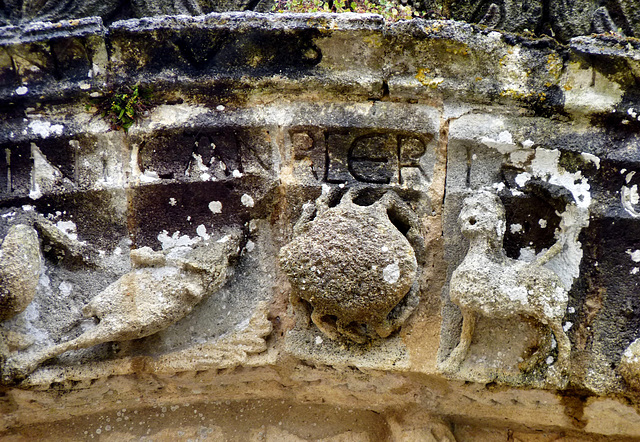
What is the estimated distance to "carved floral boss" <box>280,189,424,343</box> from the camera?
1.80 metres

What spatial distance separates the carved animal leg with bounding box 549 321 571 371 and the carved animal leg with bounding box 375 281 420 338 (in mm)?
426

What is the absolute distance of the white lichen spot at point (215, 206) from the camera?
6.64 feet

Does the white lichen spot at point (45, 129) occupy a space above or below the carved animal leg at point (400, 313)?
above

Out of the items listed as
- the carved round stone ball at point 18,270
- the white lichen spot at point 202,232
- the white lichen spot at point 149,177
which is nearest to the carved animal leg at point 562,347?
the white lichen spot at point 202,232

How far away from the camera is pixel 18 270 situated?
6.27 ft

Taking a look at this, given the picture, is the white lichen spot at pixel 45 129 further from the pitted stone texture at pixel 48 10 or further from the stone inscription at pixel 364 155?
the stone inscription at pixel 364 155

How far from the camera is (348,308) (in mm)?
1826

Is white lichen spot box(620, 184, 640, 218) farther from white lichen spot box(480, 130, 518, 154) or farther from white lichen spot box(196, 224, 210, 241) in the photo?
white lichen spot box(196, 224, 210, 241)

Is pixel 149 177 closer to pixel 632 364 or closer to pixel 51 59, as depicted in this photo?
pixel 51 59

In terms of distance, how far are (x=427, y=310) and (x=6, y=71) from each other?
1.64m

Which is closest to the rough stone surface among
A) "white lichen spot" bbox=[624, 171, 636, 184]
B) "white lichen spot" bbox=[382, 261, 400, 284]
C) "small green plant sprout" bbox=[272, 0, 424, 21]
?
"white lichen spot" bbox=[624, 171, 636, 184]

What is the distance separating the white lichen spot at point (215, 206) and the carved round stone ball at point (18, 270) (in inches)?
23.2

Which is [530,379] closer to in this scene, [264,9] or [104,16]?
[264,9]

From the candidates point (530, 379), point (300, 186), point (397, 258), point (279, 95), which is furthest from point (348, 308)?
point (279, 95)
